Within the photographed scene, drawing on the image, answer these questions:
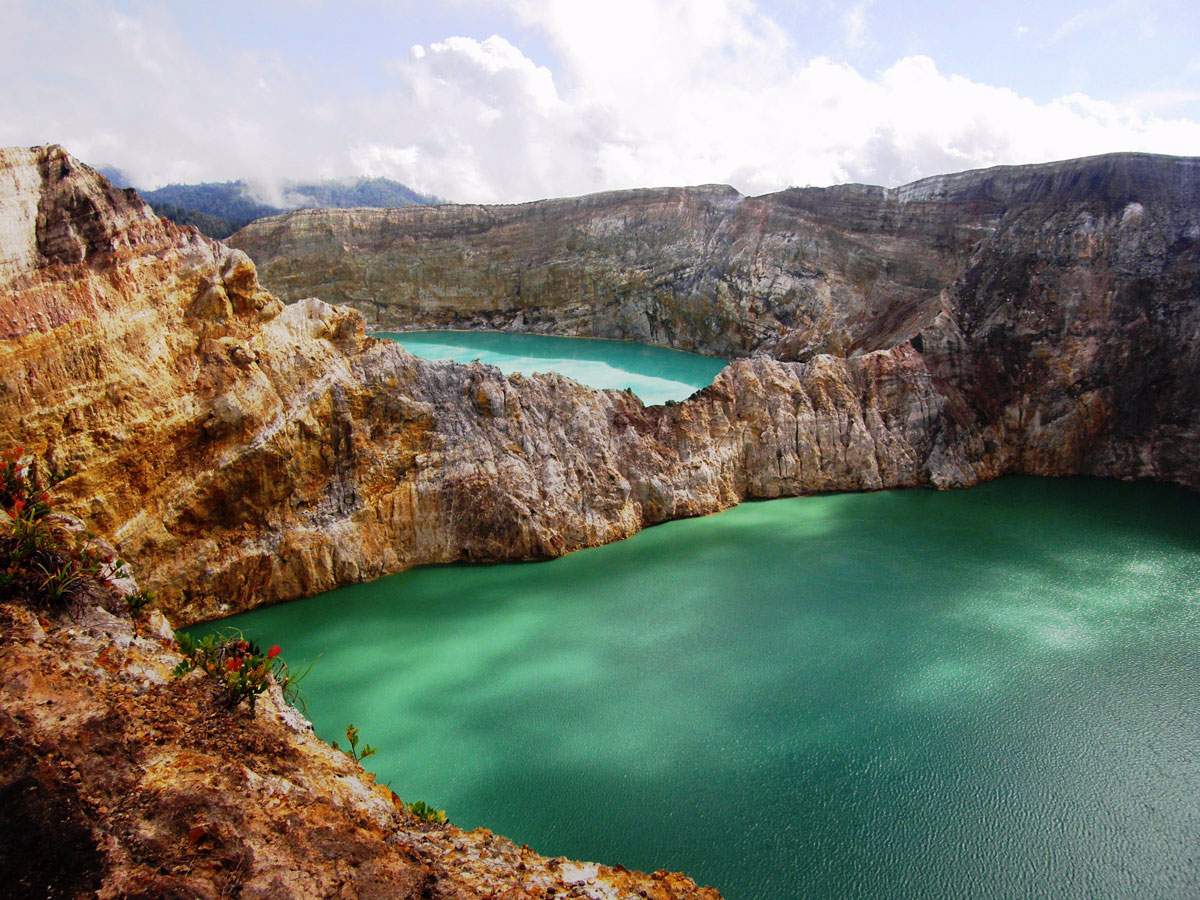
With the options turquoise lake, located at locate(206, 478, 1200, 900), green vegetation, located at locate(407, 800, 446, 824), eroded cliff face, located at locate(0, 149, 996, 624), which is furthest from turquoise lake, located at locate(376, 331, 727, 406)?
green vegetation, located at locate(407, 800, 446, 824)

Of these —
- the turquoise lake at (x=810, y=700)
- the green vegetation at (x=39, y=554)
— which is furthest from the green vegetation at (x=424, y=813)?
the green vegetation at (x=39, y=554)

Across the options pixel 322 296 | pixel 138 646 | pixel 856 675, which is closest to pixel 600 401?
pixel 856 675

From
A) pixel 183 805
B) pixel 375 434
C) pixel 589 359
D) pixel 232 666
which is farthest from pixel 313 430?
pixel 589 359

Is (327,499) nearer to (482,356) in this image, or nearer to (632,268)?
(482,356)

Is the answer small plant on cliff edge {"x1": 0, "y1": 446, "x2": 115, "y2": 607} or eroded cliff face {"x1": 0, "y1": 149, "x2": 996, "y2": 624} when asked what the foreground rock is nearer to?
small plant on cliff edge {"x1": 0, "y1": 446, "x2": 115, "y2": 607}

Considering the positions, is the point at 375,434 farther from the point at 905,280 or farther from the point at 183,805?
the point at 905,280

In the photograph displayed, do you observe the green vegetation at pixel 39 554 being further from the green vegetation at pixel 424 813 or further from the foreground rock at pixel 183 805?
the green vegetation at pixel 424 813
